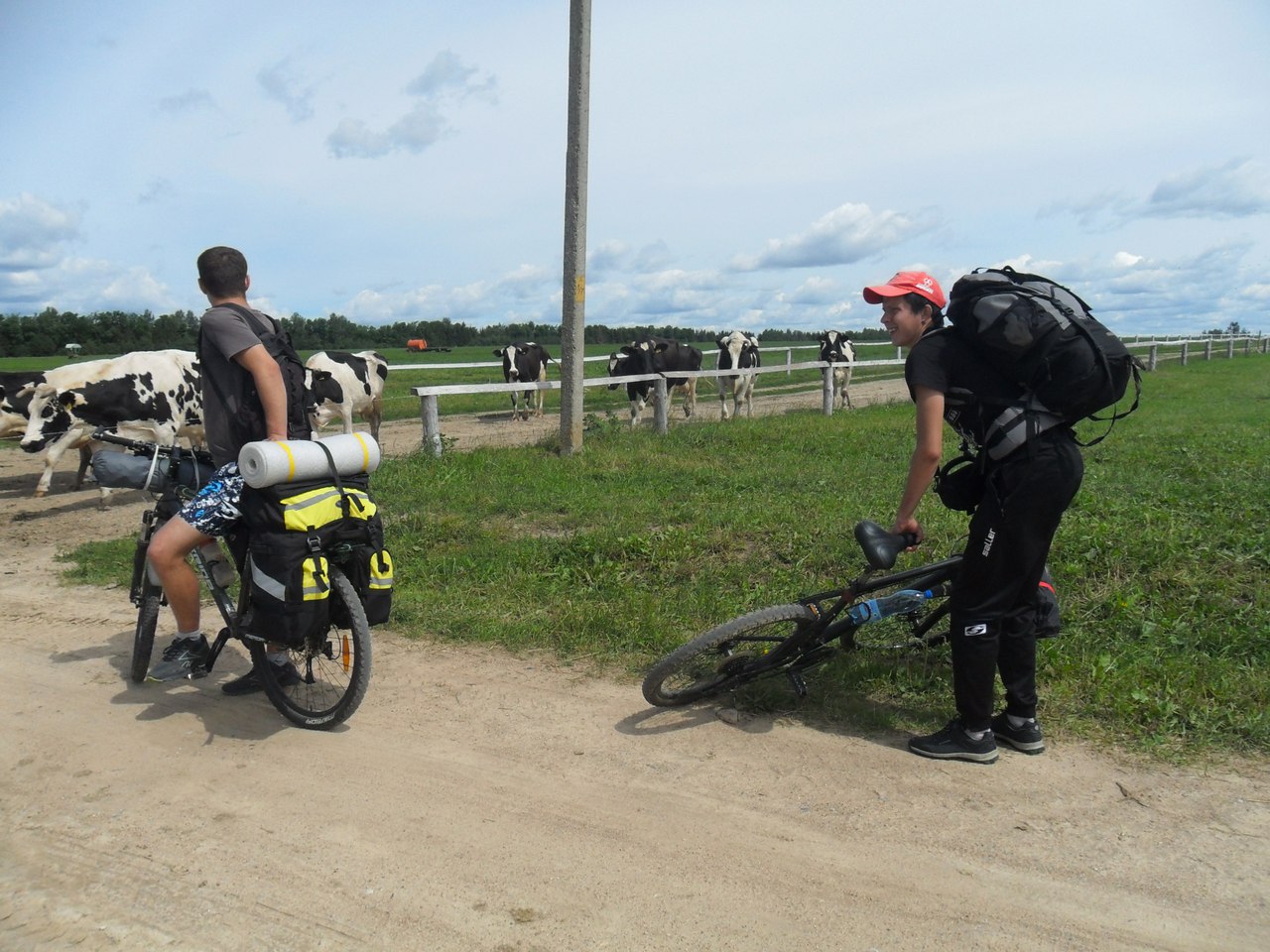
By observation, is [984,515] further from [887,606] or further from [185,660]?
[185,660]

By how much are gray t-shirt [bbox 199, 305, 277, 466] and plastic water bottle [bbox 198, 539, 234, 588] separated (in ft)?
2.07

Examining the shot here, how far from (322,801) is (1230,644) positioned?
172 inches

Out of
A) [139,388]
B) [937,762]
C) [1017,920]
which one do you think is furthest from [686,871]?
[139,388]

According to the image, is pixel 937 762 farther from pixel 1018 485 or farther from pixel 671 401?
pixel 671 401

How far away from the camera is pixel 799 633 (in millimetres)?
4184

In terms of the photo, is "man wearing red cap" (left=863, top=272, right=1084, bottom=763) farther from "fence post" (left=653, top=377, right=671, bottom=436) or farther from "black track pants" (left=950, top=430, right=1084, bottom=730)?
"fence post" (left=653, top=377, right=671, bottom=436)

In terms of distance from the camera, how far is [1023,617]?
148 inches

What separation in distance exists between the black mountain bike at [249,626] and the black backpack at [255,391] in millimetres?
478

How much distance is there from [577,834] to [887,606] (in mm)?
1763

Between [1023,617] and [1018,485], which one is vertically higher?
[1018,485]

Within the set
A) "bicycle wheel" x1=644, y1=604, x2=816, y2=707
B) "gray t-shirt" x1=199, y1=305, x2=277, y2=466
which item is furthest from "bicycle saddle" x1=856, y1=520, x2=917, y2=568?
"gray t-shirt" x1=199, y1=305, x2=277, y2=466

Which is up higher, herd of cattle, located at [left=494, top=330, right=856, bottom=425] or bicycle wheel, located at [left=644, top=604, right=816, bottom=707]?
herd of cattle, located at [left=494, top=330, right=856, bottom=425]

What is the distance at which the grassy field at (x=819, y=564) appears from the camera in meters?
4.26

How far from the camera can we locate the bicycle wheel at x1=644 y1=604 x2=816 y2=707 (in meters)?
4.09
